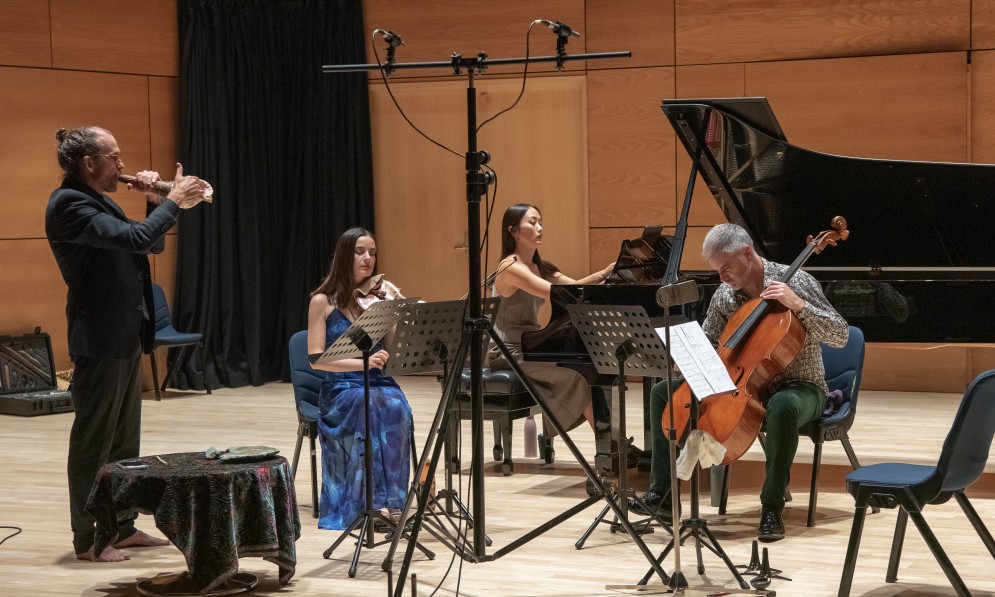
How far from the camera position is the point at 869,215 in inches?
229

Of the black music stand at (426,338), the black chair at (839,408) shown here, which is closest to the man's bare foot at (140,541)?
the black music stand at (426,338)

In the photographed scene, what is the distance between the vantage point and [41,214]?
843cm

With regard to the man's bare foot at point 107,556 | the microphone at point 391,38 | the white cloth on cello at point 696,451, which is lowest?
the man's bare foot at point 107,556

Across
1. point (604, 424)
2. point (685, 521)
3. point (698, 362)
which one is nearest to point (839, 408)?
point (604, 424)

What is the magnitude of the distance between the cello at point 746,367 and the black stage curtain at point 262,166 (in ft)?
16.7

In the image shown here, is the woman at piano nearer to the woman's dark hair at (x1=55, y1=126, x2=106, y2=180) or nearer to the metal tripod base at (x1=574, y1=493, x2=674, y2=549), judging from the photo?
the metal tripod base at (x1=574, y1=493, x2=674, y2=549)

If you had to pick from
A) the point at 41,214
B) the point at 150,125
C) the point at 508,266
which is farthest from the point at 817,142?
the point at 41,214

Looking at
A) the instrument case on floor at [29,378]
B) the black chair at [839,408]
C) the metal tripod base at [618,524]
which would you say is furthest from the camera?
the instrument case on floor at [29,378]

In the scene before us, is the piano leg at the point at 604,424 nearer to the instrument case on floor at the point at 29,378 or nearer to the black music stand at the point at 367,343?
the black music stand at the point at 367,343

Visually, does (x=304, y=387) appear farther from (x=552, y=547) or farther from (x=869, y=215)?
(x=869, y=215)

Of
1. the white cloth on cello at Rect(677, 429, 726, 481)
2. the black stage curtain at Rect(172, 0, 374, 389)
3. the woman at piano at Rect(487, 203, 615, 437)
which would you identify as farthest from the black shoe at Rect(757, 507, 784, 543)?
the black stage curtain at Rect(172, 0, 374, 389)

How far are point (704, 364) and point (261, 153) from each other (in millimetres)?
A: 6062

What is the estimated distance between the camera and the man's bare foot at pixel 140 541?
4652mm

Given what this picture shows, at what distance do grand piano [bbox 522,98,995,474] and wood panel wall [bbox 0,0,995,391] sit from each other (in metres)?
2.37
